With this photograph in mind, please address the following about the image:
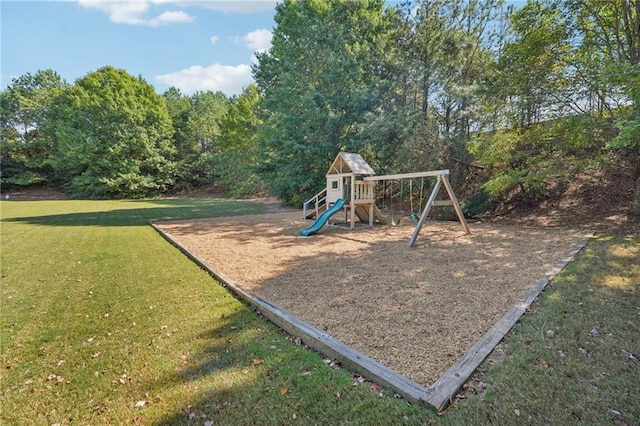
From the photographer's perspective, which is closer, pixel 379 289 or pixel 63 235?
pixel 379 289

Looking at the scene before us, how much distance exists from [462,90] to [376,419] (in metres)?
11.7

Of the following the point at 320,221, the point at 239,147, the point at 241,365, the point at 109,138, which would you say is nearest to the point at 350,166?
the point at 320,221

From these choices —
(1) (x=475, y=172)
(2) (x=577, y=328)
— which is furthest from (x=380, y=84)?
(2) (x=577, y=328)

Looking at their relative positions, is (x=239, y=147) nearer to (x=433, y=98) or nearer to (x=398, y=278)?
(x=433, y=98)

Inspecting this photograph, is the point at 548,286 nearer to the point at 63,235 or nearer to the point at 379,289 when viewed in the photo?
the point at 379,289

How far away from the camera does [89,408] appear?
92.3 inches

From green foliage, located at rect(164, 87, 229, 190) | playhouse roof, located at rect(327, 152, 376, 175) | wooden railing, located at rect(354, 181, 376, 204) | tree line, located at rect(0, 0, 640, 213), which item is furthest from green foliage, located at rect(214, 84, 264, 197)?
wooden railing, located at rect(354, 181, 376, 204)

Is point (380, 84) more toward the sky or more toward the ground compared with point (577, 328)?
more toward the sky

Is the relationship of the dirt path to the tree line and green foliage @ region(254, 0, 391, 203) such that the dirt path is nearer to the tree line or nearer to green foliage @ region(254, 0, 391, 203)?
the tree line

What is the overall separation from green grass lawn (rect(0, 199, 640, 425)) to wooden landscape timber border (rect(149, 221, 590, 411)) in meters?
0.08

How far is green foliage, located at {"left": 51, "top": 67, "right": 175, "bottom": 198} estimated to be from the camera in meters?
30.7

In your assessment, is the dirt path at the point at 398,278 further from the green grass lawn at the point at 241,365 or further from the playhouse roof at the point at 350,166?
the playhouse roof at the point at 350,166

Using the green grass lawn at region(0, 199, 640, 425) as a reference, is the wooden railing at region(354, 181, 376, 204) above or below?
above

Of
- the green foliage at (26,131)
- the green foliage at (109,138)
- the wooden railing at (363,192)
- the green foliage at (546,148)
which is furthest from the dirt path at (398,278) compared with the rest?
the green foliage at (26,131)
